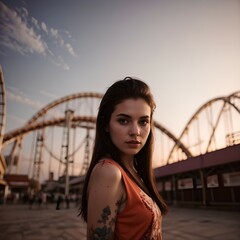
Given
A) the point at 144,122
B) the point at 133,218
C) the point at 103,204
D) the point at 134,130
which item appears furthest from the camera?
the point at 144,122

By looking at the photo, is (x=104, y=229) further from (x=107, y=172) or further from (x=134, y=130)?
(x=134, y=130)

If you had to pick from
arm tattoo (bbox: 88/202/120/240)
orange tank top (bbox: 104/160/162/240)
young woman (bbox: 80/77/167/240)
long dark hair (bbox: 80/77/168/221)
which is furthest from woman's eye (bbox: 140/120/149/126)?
arm tattoo (bbox: 88/202/120/240)

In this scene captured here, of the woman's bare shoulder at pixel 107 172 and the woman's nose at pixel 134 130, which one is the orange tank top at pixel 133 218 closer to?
the woman's bare shoulder at pixel 107 172

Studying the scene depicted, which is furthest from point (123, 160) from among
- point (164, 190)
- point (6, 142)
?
point (6, 142)

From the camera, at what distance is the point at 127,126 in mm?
1367

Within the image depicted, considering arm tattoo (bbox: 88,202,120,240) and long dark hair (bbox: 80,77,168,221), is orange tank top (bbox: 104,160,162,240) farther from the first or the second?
long dark hair (bbox: 80,77,168,221)

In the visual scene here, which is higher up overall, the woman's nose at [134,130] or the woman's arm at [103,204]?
the woman's nose at [134,130]

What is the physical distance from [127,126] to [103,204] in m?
0.52

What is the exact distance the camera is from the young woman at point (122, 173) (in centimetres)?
103

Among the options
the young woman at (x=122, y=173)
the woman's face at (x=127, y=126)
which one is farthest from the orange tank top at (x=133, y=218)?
the woman's face at (x=127, y=126)

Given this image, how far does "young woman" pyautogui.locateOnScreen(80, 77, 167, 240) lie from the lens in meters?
1.03

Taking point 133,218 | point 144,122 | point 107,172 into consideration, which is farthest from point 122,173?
point 144,122

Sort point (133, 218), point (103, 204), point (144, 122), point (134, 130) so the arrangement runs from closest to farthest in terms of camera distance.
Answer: point (103, 204) → point (133, 218) → point (134, 130) → point (144, 122)

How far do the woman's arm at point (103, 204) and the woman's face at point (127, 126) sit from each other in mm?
338
